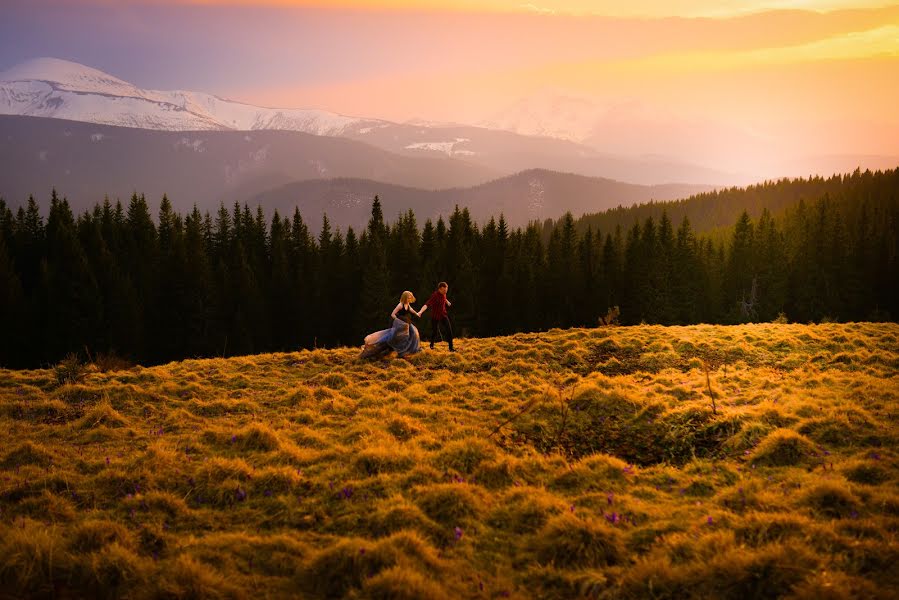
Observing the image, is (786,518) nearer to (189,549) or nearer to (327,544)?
(327,544)

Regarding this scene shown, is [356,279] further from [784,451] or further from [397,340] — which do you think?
[784,451]

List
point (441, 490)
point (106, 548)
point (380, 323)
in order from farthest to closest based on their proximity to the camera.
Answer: point (380, 323) → point (441, 490) → point (106, 548)

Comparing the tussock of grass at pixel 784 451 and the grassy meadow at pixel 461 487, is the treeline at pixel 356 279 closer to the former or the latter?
the grassy meadow at pixel 461 487

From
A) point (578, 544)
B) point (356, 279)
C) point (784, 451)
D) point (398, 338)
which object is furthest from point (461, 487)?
point (356, 279)

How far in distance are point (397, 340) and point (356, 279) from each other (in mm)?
61565

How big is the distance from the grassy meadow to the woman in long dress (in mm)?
3947

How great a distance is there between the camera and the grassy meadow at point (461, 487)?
20.6 ft

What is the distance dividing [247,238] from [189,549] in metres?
94.1

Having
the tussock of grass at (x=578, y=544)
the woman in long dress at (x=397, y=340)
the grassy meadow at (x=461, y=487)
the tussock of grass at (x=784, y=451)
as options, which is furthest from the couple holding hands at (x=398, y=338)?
the tussock of grass at (x=578, y=544)

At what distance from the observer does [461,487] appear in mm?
8578

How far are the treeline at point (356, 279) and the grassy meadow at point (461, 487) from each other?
58.0 m

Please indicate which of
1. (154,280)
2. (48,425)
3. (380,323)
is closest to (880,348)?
(48,425)

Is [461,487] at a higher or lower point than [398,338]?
higher

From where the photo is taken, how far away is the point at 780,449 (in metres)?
9.71
